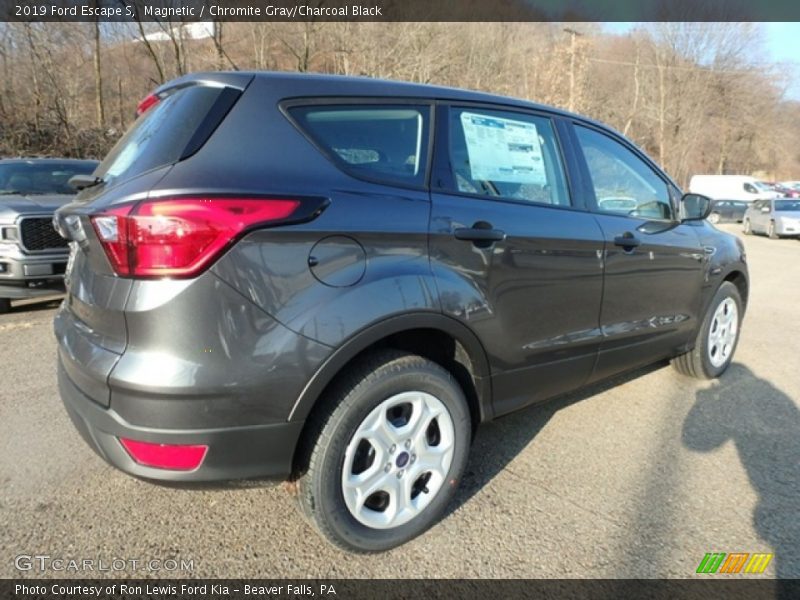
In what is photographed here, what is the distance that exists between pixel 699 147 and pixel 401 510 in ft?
183

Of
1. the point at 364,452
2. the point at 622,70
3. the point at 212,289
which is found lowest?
the point at 364,452

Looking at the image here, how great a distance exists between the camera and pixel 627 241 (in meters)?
3.13

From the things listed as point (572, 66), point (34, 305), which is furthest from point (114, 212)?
point (572, 66)

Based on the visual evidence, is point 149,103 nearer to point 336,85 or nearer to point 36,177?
point 336,85

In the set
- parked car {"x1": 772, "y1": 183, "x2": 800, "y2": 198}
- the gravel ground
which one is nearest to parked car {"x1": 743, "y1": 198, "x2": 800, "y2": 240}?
parked car {"x1": 772, "y1": 183, "x2": 800, "y2": 198}

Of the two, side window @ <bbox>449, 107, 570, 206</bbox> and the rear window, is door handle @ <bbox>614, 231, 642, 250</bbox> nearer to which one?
side window @ <bbox>449, 107, 570, 206</bbox>

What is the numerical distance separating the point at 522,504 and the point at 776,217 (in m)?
21.7

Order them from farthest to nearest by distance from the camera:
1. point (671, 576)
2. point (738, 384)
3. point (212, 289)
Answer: point (738, 384) → point (671, 576) → point (212, 289)

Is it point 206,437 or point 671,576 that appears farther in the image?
point 671,576

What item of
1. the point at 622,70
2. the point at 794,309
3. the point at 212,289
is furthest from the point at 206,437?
the point at 622,70

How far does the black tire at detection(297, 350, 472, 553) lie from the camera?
A: 203 centimetres

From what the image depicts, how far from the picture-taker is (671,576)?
2.17 meters

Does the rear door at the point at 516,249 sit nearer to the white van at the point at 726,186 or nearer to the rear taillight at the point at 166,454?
the rear taillight at the point at 166,454

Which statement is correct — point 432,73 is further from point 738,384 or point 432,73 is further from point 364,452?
point 364,452
